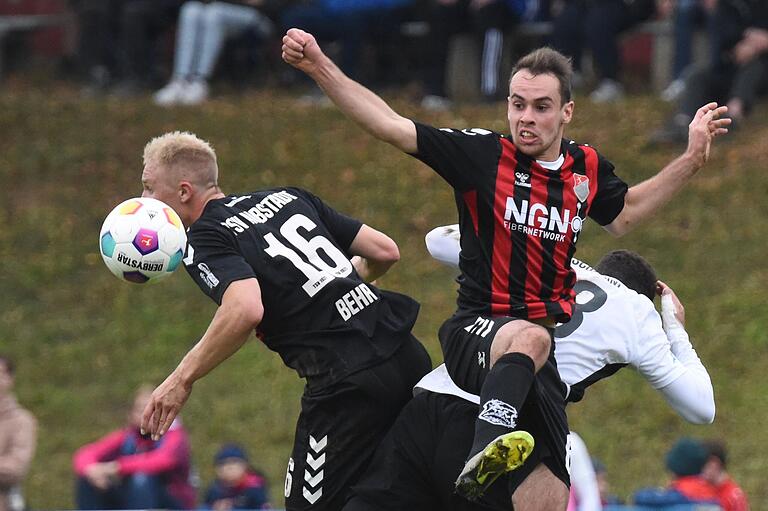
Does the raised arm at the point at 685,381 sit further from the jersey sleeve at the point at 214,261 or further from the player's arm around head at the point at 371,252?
the jersey sleeve at the point at 214,261

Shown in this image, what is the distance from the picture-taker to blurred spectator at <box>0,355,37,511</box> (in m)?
10.6

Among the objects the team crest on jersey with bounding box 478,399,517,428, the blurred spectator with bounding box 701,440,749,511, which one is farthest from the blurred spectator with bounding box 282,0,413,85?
the team crest on jersey with bounding box 478,399,517,428

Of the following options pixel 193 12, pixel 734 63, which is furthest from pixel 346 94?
pixel 193 12

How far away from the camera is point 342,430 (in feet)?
Result: 20.9

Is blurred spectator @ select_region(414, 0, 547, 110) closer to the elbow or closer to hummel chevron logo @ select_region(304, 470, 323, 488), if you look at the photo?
the elbow

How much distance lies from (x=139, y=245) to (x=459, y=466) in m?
1.60

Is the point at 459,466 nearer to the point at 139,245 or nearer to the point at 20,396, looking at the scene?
the point at 139,245

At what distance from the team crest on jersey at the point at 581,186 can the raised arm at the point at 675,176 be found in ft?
1.08

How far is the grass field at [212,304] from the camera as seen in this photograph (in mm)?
12688

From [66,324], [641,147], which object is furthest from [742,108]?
[66,324]

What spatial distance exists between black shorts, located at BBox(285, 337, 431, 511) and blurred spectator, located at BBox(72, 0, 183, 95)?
1220cm

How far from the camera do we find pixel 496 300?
6.12 meters

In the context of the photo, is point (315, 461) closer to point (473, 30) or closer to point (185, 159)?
point (185, 159)

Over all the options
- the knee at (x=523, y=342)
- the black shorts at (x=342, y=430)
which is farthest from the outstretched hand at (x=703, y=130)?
the black shorts at (x=342, y=430)
